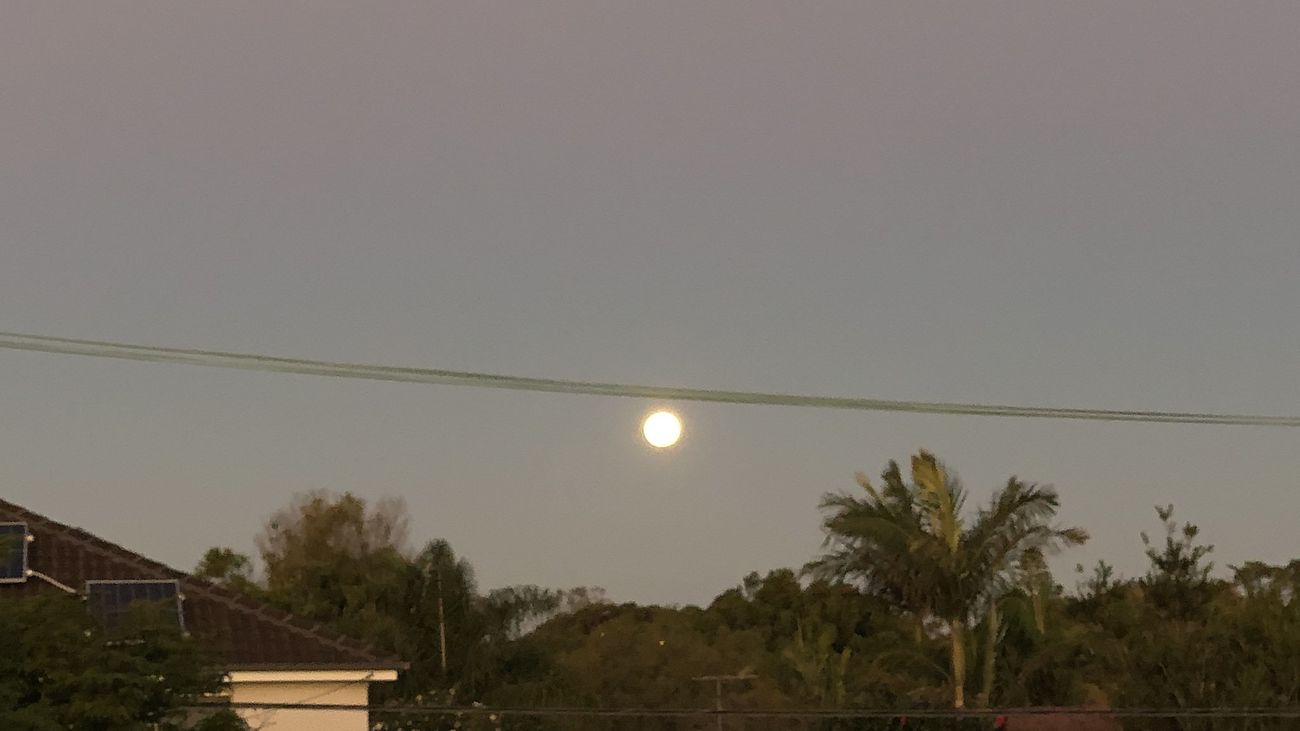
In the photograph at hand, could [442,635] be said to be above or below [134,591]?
below

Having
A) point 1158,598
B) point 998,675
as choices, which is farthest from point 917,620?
point 1158,598

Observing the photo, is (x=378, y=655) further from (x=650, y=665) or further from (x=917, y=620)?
(x=650, y=665)

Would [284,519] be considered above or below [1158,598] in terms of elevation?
above

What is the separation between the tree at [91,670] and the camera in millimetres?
19875

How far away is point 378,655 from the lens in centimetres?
2969

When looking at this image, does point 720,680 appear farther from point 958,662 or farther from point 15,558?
point 15,558

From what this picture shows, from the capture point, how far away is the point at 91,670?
1992cm

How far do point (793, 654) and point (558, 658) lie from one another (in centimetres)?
1172

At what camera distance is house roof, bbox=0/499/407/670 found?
28203 mm

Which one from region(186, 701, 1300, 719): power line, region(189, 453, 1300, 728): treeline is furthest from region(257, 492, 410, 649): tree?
region(186, 701, 1300, 719): power line

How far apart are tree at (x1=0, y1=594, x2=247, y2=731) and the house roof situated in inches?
233

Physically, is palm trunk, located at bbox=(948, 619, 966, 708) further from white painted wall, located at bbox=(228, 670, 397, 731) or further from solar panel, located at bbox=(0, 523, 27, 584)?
solar panel, located at bbox=(0, 523, 27, 584)

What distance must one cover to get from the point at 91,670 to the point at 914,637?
27.7 metres

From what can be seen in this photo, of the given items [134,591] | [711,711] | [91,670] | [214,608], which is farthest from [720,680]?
[91,670]
